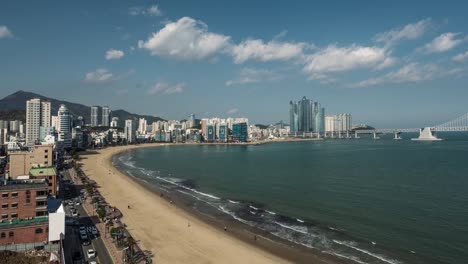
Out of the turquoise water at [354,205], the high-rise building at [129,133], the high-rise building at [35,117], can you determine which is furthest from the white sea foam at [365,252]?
the high-rise building at [129,133]

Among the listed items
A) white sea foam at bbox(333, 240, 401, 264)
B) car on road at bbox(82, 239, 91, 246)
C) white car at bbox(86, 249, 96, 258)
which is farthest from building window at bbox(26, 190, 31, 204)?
white sea foam at bbox(333, 240, 401, 264)

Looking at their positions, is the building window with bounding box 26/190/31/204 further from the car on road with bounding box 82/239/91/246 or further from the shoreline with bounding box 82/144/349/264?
the shoreline with bounding box 82/144/349/264

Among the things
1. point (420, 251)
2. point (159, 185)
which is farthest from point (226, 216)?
point (159, 185)

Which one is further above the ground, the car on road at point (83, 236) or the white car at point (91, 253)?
the car on road at point (83, 236)

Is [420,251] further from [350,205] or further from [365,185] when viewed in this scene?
[365,185]

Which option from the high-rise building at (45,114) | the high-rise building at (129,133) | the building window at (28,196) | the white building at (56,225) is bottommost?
the white building at (56,225)

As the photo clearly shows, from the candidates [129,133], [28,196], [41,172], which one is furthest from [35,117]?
[28,196]

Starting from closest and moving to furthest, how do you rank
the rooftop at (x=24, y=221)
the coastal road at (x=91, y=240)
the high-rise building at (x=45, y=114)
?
1. the rooftop at (x=24, y=221)
2. the coastal road at (x=91, y=240)
3. the high-rise building at (x=45, y=114)

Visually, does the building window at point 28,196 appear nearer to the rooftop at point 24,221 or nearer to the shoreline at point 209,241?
the rooftop at point 24,221
